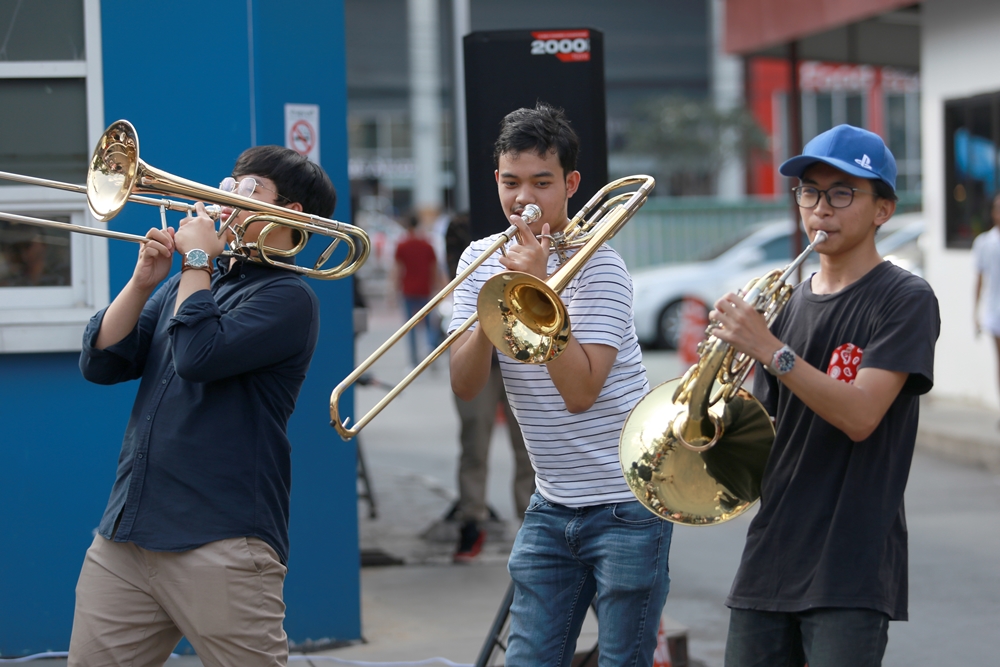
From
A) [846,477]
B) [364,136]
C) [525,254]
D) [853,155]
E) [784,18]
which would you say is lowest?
[846,477]

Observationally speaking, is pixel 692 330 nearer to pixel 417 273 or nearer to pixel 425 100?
pixel 417 273

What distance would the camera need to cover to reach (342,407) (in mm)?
4574

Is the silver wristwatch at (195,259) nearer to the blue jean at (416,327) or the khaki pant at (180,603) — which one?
the khaki pant at (180,603)

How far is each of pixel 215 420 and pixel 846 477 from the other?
1.50 m

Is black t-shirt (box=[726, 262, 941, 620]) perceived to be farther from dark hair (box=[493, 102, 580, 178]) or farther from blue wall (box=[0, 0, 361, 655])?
blue wall (box=[0, 0, 361, 655])

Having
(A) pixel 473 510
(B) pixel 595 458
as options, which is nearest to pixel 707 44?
(A) pixel 473 510

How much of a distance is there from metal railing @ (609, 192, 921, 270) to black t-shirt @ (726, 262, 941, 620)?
15018 mm

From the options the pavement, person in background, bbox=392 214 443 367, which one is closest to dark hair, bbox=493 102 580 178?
the pavement

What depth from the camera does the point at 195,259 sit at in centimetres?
287

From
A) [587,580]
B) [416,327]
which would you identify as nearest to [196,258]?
[587,580]

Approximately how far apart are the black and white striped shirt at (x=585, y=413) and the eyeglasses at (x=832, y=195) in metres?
0.47

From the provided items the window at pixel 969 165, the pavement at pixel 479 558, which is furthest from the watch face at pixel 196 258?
the window at pixel 969 165

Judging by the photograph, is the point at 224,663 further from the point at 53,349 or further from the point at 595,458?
the point at 53,349

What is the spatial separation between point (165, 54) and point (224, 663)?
2459 millimetres
